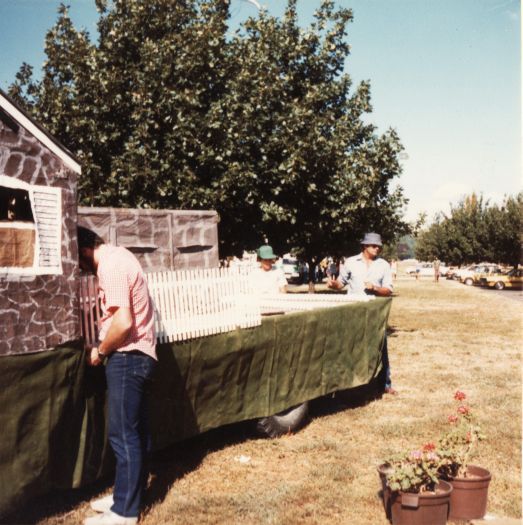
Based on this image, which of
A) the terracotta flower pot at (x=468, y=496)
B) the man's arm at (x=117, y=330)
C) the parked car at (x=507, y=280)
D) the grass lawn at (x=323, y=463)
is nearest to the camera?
the man's arm at (x=117, y=330)

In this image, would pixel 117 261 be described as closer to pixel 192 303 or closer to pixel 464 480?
pixel 192 303

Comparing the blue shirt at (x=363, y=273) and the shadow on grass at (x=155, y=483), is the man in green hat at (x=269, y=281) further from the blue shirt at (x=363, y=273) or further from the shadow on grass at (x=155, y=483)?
the shadow on grass at (x=155, y=483)

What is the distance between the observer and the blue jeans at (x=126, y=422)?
391 centimetres

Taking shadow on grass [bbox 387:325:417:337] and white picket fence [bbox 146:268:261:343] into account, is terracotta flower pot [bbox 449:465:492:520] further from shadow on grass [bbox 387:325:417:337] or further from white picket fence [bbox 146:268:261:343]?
shadow on grass [bbox 387:325:417:337]

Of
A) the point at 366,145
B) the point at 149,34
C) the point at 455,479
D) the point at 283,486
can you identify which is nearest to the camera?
the point at 455,479

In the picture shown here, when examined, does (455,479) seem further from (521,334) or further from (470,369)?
(521,334)

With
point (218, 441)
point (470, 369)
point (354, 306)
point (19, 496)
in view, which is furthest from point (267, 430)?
point (470, 369)

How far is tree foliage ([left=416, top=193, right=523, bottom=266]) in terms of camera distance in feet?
141

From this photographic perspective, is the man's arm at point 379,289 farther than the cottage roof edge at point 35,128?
Yes

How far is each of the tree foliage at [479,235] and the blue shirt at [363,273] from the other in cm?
3615

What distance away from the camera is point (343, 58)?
45.5 feet

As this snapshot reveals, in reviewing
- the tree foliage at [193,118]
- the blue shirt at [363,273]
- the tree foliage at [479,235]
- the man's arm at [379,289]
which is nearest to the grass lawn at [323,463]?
the man's arm at [379,289]

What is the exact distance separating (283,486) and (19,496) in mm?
2017

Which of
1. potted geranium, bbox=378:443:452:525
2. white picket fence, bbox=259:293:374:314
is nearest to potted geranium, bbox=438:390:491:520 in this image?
potted geranium, bbox=378:443:452:525
